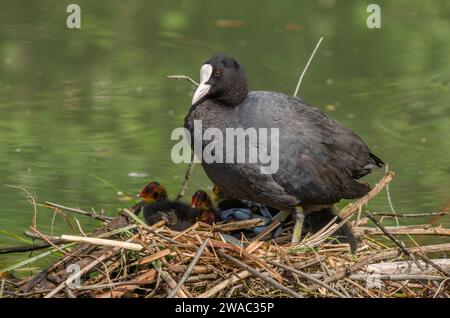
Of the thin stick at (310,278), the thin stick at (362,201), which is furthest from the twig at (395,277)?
the thin stick at (362,201)

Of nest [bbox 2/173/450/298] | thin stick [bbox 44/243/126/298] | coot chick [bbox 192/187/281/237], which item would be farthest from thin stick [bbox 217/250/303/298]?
coot chick [bbox 192/187/281/237]

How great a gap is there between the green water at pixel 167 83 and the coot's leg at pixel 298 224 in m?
1.44

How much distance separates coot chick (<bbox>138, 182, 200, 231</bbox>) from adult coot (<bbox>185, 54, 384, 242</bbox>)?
232 millimetres

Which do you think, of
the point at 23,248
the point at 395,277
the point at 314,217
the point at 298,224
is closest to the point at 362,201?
the point at 314,217

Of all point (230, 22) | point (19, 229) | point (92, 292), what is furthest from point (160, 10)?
point (92, 292)

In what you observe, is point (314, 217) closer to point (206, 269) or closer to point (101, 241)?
point (206, 269)

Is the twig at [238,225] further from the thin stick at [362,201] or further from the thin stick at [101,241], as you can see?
the thin stick at [101,241]

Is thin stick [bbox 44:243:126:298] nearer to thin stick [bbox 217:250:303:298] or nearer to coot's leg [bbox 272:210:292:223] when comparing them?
thin stick [bbox 217:250:303:298]

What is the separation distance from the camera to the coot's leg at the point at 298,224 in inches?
237

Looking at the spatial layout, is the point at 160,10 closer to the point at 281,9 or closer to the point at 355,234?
the point at 281,9

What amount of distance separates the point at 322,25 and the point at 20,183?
174 inches

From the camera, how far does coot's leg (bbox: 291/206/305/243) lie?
602 cm
